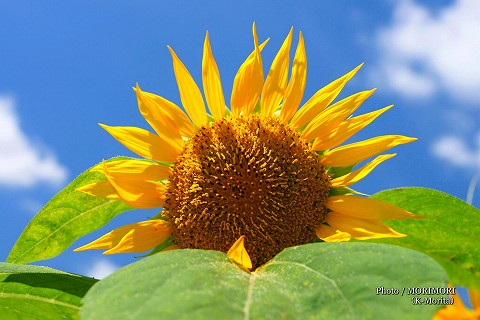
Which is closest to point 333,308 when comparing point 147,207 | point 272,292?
point 272,292

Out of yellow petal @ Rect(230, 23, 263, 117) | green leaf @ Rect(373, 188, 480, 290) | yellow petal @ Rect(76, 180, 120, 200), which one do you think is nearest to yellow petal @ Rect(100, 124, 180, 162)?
yellow petal @ Rect(76, 180, 120, 200)

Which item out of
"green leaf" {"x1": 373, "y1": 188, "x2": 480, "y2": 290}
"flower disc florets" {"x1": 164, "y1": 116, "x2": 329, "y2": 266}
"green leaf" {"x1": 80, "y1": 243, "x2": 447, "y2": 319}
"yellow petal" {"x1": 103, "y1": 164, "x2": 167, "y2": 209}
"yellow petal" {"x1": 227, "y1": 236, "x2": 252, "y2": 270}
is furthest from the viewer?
"yellow petal" {"x1": 103, "y1": 164, "x2": 167, "y2": 209}

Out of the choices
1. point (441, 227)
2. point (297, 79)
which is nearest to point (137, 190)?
point (297, 79)

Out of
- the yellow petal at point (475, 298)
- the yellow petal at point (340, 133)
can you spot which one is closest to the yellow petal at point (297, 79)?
the yellow petal at point (340, 133)

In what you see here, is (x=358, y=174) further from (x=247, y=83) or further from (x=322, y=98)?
(x=247, y=83)

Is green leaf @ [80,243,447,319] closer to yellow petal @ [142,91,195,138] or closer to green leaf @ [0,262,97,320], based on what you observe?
green leaf @ [0,262,97,320]

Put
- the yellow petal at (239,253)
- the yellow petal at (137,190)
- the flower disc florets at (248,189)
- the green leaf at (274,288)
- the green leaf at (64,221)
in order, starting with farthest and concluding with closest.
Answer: the green leaf at (64,221) → the yellow petal at (137,190) → the flower disc florets at (248,189) → the yellow petal at (239,253) → the green leaf at (274,288)

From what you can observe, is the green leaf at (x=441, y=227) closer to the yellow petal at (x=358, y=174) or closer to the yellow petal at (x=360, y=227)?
the yellow petal at (x=360, y=227)
